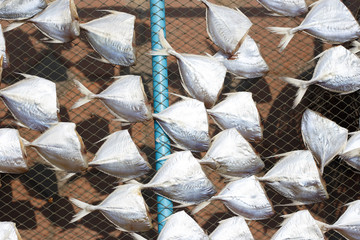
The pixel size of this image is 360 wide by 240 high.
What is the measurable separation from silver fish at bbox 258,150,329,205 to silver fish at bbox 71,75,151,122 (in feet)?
1.57

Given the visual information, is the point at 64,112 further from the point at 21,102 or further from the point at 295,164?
the point at 295,164

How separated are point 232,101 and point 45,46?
0.77m

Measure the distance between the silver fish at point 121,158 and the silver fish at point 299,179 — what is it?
16.9 inches

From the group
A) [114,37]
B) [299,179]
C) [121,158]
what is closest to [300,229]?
[299,179]

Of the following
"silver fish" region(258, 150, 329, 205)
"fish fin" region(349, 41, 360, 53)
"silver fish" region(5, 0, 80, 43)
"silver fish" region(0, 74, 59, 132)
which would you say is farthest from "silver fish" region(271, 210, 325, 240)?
"silver fish" region(5, 0, 80, 43)

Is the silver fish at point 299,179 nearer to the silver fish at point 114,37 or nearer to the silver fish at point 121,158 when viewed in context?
the silver fish at point 121,158

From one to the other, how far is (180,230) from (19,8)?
0.91 m

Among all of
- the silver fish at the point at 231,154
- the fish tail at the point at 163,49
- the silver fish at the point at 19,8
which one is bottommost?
the silver fish at the point at 231,154

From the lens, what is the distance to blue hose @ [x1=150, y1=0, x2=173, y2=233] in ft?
4.94

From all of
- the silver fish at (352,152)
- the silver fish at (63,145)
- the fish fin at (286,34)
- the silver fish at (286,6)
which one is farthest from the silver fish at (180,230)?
the silver fish at (286,6)

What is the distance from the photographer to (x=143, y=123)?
168 centimetres

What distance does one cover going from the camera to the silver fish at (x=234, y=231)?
144 centimetres

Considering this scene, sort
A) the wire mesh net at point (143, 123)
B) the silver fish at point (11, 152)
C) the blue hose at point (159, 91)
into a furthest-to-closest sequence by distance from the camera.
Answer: the wire mesh net at point (143, 123) < the blue hose at point (159, 91) < the silver fish at point (11, 152)

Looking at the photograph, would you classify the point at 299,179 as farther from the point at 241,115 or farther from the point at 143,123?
the point at 143,123
